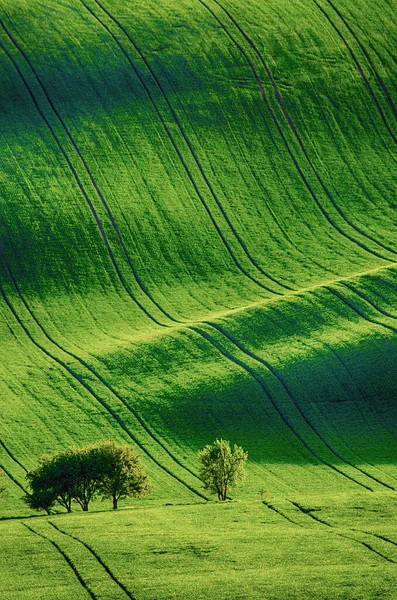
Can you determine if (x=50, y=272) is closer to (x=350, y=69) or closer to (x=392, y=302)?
(x=392, y=302)

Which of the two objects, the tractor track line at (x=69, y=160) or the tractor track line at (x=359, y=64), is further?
the tractor track line at (x=359, y=64)

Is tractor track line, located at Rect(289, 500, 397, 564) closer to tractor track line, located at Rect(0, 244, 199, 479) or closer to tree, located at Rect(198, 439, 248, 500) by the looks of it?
tree, located at Rect(198, 439, 248, 500)

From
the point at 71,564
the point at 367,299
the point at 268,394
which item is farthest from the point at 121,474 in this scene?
the point at 367,299

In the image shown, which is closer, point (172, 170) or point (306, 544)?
point (306, 544)

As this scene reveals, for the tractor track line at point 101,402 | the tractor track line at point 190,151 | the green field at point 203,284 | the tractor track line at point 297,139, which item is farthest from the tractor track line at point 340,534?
the tractor track line at point 297,139

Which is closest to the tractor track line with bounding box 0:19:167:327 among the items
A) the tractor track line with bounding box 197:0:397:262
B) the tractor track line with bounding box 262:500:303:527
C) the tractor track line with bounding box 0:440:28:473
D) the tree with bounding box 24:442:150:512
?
the tractor track line with bounding box 0:440:28:473

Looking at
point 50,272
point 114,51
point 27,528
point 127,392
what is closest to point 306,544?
point 27,528

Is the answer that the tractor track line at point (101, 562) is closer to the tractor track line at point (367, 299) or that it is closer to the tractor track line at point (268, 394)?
the tractor track line at point (268, 394)

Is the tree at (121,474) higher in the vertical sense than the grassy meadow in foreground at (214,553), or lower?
higher
